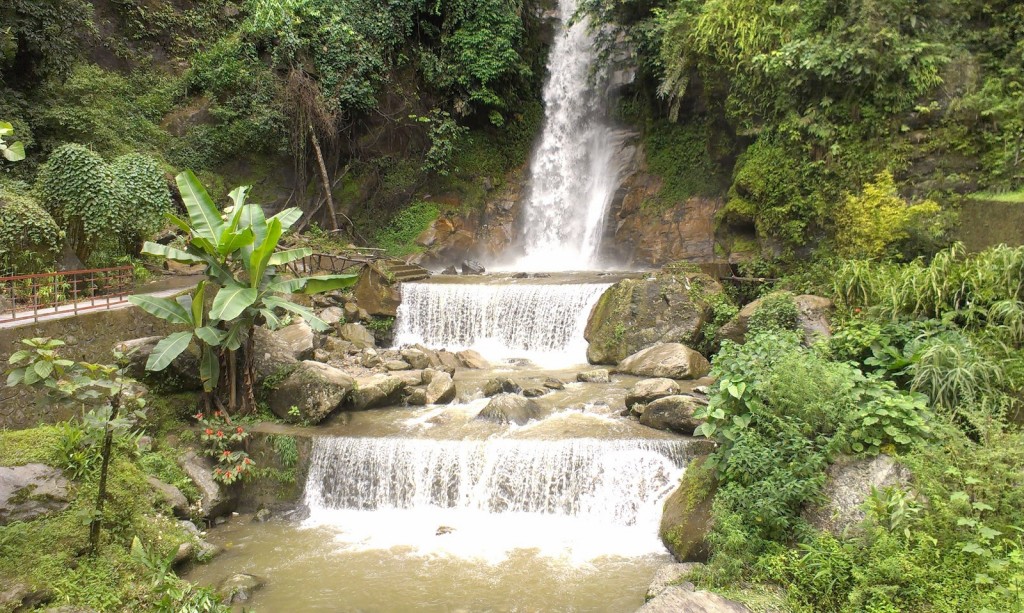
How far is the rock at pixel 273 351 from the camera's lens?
31.2 ft

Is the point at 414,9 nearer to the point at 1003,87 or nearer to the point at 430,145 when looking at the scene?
the point at 430,145

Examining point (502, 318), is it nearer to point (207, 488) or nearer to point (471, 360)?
point (471, 360)

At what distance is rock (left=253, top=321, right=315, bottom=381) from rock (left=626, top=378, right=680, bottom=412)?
5.39 metres

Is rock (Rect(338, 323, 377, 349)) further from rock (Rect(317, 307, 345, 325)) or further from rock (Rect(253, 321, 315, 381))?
rock (Rect(253, 321, 315, 381))

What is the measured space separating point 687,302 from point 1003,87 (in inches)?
242

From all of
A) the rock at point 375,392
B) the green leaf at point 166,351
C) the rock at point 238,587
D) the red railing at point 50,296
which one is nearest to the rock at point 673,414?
the rock at point 375,392

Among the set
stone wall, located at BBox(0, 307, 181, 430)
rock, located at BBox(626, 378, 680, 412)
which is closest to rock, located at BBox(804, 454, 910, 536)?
rock, located at BBox(626, 378, 680, 412)

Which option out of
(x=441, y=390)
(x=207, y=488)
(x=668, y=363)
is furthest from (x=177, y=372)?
(x=668, y=363)

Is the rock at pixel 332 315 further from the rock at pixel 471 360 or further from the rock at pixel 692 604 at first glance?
the rock at pixel 692 604

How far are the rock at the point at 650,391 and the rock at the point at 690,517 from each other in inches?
84.5

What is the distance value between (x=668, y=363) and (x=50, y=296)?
10.7 m

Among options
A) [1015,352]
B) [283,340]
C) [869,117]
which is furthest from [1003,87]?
[283,340]

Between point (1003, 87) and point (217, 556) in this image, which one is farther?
point (1003, 87)

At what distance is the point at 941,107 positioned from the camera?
33.9 ft
